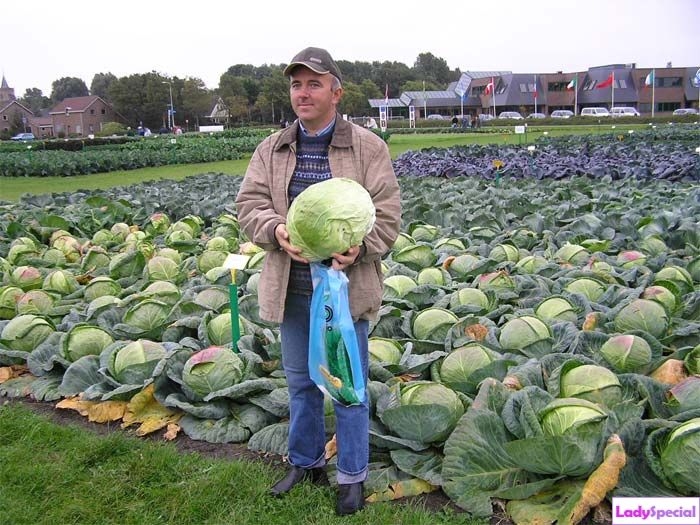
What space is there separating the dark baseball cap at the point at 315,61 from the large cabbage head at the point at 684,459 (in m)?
2.50

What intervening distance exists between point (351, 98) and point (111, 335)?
8862 cm

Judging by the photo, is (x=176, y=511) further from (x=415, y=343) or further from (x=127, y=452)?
(x=415, y=343)

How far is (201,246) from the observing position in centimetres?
852

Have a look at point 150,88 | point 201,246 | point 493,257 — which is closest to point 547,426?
point 493,257

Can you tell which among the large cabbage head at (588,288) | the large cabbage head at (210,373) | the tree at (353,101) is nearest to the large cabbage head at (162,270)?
the large cabbage head at (210,373)

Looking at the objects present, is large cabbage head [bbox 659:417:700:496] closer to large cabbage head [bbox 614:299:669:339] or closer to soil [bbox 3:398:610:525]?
soil [bbox 3:398:610:525]

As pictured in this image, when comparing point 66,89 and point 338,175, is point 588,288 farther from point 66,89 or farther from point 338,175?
point 66,89

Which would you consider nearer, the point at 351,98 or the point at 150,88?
the point at 351,98

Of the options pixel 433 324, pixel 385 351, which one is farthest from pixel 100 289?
pixel 433 324

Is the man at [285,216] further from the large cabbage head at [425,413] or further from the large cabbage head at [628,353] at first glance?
the large cabbage head at [628,353]

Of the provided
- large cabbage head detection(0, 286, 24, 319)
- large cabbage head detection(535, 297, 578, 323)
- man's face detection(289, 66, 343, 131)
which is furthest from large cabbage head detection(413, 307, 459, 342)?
large cabbage head detection(0, 286, 24, 319)

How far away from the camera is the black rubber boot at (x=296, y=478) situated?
141 inches

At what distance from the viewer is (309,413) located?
3539mm

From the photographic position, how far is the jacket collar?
3.18 metres
